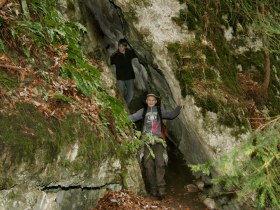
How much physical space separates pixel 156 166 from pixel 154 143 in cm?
57

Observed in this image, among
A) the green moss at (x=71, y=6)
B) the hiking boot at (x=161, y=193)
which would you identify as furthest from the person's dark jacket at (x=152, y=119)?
the green moss at (x=71, y=6)

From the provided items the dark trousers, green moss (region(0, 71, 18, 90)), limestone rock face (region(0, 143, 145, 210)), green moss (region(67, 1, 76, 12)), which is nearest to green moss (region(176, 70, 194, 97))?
the dark trousers

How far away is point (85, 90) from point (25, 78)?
130 cm

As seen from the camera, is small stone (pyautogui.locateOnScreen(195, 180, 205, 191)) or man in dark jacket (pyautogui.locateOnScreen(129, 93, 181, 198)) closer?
man in dark jacket (pyautogui.locateOnScreen(129, 93, 181, 198))

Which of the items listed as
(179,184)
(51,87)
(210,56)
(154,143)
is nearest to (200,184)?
(179,184)

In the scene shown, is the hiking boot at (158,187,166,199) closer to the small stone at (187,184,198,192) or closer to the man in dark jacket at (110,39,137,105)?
the small stone at (187,184,198,192)

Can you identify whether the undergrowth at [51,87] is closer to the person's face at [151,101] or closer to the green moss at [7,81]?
the green moss at [7,81]

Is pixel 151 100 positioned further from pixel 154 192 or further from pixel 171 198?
pixel 171 198

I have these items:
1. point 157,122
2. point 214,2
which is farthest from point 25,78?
point 214,2

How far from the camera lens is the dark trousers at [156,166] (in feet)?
26.0

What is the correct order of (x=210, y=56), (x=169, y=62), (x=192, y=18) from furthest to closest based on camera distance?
1. (x=192, y=18)
2. (x=210, y=56)
3. (x=169, y=62)

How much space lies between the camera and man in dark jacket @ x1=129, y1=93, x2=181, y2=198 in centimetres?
787

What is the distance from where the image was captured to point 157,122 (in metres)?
8.10

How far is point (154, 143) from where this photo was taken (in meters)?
7.91
